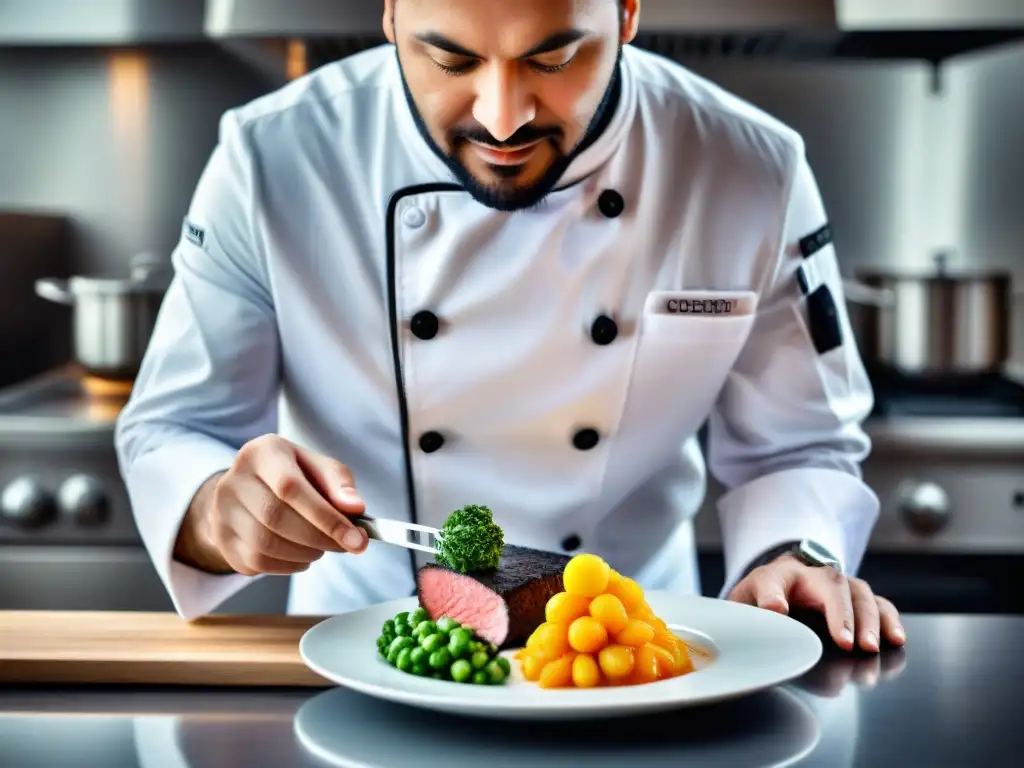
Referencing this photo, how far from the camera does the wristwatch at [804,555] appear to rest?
149cm

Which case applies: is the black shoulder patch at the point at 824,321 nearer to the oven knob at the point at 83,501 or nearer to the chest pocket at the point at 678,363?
the chest pocket at the point at 678,363

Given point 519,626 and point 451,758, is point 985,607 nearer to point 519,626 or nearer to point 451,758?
point 519,626

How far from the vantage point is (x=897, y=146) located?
3.41m

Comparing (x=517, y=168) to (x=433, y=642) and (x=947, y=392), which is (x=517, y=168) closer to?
(x=433, y=642)

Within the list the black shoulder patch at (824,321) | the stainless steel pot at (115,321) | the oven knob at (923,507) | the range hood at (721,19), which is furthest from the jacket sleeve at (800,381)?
the stainless steel pot at (115,321)

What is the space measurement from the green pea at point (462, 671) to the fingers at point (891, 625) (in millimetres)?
467

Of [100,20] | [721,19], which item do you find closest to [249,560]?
[721,19]

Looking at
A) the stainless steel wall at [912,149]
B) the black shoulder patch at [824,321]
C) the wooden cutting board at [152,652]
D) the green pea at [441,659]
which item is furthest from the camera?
the stainless steel wall at [912,149]

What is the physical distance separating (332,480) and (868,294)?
6.48 ft

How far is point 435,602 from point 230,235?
65 centimetres

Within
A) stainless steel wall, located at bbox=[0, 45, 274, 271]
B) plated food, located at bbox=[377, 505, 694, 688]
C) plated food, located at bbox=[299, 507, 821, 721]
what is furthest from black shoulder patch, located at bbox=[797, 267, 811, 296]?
stainless steel wall, located at bbox=[0, 45, 274, 271]

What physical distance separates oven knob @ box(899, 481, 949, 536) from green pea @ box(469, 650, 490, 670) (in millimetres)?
1784

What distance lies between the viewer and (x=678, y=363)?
1.79 m

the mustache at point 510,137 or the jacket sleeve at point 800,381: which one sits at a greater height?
the mustache at point 510,137
